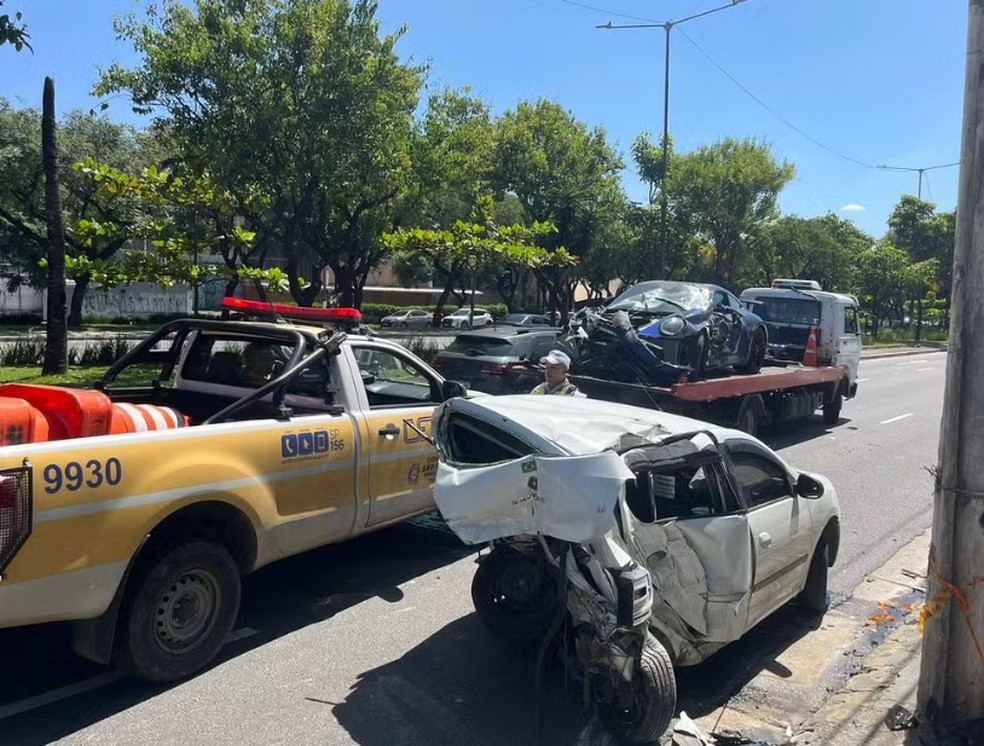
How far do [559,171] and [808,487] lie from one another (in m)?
31.0

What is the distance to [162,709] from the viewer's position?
4.12 m

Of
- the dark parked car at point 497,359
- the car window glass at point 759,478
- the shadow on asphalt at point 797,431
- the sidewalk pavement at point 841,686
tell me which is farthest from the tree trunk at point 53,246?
the sidewalk pavement at point 841,686

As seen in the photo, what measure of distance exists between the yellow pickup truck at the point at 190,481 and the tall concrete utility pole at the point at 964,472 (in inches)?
128

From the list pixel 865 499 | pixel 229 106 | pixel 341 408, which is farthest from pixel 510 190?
pixel 341 408

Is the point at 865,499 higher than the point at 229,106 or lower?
lower

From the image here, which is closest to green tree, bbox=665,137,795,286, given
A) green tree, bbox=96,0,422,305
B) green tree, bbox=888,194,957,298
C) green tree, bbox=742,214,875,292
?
green tree, bbox=742,214,875,292

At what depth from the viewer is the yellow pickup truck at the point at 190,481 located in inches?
149

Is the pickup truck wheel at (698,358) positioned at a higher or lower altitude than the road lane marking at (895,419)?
higher

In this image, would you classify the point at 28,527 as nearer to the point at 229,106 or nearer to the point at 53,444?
the point at 53,444

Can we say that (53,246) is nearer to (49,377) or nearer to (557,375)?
(49,377)

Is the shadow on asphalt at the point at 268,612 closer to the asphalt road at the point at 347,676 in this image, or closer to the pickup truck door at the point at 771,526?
the asphalt road at the point at 347,676

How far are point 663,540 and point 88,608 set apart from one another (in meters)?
2.69

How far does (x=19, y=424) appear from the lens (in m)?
4.18

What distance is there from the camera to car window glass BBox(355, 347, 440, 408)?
21.9ft
